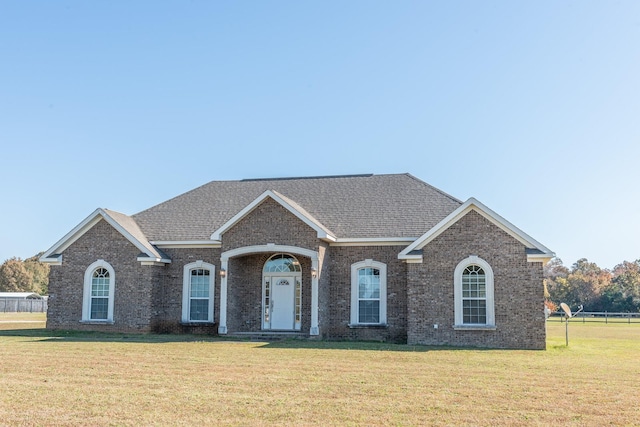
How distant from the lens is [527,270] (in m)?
21.0

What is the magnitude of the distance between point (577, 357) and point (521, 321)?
292 centimetres

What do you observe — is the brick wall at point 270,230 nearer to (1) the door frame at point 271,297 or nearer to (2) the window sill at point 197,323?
(1) the door frame at point 271,297

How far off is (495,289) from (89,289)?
53.3 feet

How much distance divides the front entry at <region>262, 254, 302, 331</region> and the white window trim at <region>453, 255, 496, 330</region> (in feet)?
21.1

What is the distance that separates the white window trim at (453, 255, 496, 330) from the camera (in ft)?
69.2

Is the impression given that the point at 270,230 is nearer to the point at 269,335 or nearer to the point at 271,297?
the point at 271,297

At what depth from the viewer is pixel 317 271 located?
2289cm

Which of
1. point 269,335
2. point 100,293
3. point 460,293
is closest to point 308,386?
point 460,293

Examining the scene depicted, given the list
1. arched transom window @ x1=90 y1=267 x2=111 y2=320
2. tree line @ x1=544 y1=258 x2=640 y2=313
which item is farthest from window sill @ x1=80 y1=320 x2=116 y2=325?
tree line @ x1=544 y1=258 x2=640 y2=313

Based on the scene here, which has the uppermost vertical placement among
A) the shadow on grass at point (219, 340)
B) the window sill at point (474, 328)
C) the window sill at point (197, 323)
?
the window sill at point (474, 328)

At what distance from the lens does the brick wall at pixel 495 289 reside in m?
20.8

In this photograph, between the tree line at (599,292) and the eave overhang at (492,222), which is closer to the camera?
the eave overhang at (492,222)

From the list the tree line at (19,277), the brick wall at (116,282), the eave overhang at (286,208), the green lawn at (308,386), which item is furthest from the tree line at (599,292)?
the tree line at (19,277)

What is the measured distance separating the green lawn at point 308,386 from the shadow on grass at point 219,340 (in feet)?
2.28
